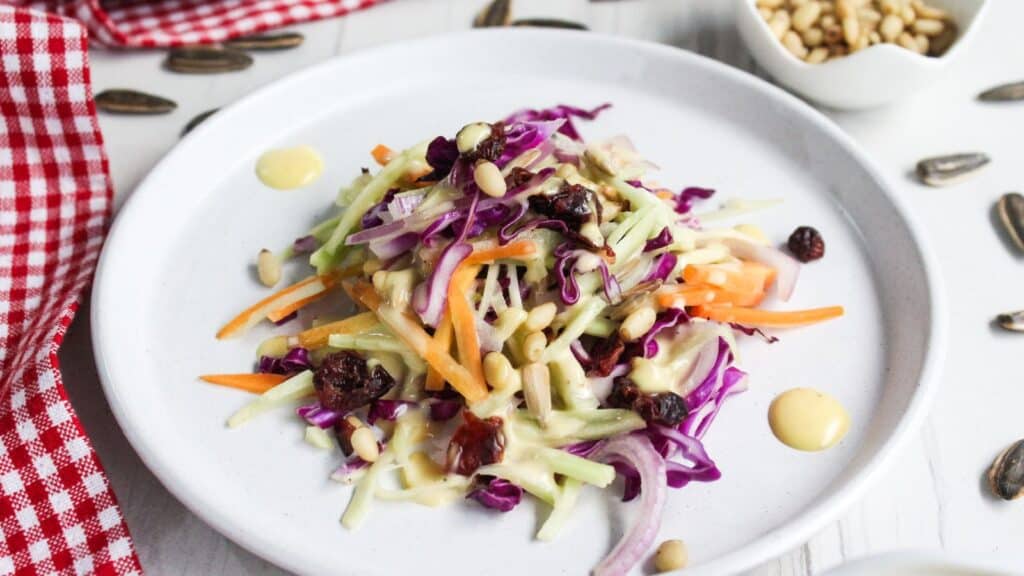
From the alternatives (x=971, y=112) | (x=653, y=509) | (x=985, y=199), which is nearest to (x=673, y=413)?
(x=653, y=509)

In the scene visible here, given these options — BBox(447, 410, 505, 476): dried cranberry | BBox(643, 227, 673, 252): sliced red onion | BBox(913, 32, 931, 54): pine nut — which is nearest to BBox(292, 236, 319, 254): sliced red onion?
BBox(447, 410, 505, 476): dried cranberry

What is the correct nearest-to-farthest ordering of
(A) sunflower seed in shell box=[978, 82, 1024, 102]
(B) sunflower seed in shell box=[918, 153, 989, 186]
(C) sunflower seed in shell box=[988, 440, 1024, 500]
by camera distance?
(C) sunflower seed in shell box=[988, 440, 1024, 500] → (B) sunflower seed in shell box=[918, 153, 989, 186] → (A) sunflower seed in shell box=[978, 82, 1024, 102]

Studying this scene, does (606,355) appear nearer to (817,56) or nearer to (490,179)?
(490,179)

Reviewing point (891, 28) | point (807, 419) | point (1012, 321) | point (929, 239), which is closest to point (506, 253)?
point (807, 419)

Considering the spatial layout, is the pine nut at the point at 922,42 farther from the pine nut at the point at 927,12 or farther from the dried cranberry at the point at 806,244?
the dried cranberry at the point at 806,244

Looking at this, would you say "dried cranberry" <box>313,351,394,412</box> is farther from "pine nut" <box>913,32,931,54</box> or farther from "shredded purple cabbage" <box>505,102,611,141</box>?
"pine nut" <box>913,32,931,54</box>

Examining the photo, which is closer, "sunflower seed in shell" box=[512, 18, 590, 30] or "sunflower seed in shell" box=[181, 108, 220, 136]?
"sunflower seed in shell" box=[181, 108, 220, 136]
